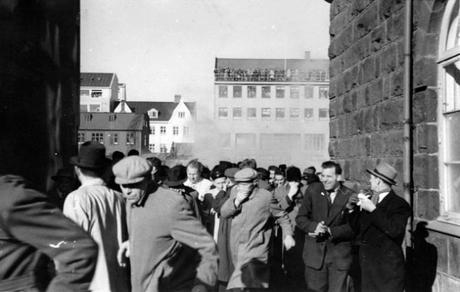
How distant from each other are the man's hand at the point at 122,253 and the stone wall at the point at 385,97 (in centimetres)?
336

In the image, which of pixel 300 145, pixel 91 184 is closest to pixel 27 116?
pixel 91 184

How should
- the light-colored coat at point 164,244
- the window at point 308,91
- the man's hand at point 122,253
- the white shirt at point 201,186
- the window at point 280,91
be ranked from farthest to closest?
the window at point 280,91, the window at point 308,91, the white shirt at point 201,186, the man's hand at point 122,253, the light-colored coat at point 164,244

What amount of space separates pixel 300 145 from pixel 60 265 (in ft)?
221

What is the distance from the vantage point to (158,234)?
170 inches

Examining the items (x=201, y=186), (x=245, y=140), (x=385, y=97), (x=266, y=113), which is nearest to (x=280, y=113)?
(x=266, y=113)

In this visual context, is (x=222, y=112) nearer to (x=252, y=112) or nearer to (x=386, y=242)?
(x=252, y=112)

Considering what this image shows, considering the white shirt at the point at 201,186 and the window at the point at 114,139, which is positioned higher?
the window at the point at 114,139

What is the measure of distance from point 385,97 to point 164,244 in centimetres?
460

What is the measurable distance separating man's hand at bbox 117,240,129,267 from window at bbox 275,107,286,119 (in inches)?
2920

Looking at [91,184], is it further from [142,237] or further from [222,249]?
[222,249]

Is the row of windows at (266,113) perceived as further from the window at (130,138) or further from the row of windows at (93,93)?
the row of windows at (93,93)

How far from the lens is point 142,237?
4348mm

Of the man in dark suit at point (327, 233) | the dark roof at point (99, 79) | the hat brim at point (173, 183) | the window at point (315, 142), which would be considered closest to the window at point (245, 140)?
the window at point (315, 142)

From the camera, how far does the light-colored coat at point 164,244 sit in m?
4.25
